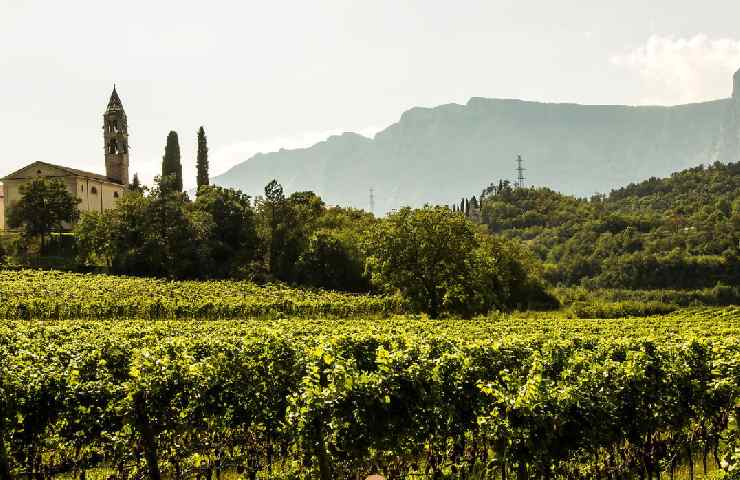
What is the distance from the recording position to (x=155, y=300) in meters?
54.4

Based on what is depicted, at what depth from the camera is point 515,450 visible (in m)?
11.1

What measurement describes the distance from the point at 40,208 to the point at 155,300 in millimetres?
34923

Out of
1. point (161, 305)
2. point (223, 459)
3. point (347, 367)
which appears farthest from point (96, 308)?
point (347, 367)

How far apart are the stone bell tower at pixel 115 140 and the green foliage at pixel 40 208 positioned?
18.6 m

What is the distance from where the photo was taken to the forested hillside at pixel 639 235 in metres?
130

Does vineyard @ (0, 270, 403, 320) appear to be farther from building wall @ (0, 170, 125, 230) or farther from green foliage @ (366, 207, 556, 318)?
building wall @ (0, 170, 125, 230)

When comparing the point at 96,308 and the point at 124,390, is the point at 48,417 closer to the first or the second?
the point at 124,390

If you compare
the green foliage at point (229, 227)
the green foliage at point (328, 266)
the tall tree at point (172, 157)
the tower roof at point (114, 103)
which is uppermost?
the tower roof at point (114, 103)

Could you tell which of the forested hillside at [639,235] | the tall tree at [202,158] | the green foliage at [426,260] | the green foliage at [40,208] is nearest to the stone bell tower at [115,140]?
the tall tree at [202,158]

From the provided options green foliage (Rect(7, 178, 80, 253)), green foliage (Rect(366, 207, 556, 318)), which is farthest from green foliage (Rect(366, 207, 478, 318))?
green foliage (Rect(7, 178, 80, 253))

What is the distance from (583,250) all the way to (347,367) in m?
146

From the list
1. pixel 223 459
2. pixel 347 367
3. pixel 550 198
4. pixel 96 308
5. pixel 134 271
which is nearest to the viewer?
pixel 347 367

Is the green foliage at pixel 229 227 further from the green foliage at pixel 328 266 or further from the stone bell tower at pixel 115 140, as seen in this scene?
the stone bell tower at pixel 115 140

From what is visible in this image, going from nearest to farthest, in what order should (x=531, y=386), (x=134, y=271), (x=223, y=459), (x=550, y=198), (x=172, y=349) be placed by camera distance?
(x=531, y=386), (x=223, y=459), (x=172, y=349), (x=134, y=271), (x=550, y=198)
